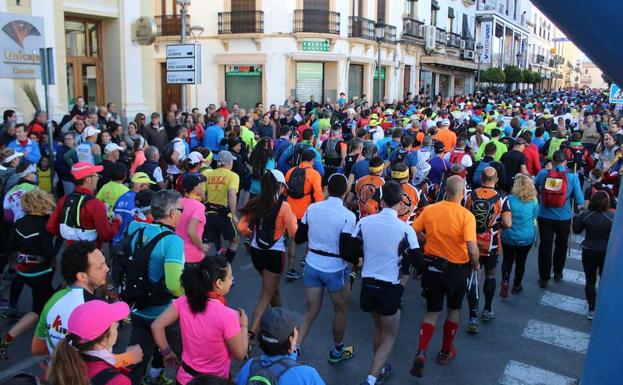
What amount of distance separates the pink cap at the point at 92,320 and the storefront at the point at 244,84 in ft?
76.1

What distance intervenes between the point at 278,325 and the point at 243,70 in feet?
78.6

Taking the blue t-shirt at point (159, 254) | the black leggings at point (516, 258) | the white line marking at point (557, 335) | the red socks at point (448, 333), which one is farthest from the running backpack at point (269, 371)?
the black leggings at point (516, 258)

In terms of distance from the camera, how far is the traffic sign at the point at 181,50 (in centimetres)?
1252

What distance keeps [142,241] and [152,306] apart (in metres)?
0.49

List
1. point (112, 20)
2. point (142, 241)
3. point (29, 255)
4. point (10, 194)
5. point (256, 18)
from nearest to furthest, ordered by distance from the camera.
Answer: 1. point (142, 241)
2. point (29, 255)
3. point (10, 194)
4. point (112, 20)
5. point (256, 18)

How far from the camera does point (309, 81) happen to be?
85.0 feet

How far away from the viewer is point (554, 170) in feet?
23.1

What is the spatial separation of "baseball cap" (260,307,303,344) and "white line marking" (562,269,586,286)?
5.95m


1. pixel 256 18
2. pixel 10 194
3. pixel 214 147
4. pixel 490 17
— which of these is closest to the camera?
pixel 10 194

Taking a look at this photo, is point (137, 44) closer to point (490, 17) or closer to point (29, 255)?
point (29, 255)

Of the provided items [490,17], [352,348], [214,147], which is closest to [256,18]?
[214,147]

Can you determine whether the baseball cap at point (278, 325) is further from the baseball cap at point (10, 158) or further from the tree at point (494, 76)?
the tree at point (494, 76)

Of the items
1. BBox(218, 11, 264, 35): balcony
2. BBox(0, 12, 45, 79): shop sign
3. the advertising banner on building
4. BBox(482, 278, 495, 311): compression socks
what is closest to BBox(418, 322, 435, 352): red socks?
BBox(482, 278, 495, 311): compression socks

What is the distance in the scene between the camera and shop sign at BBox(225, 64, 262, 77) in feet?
83.1
